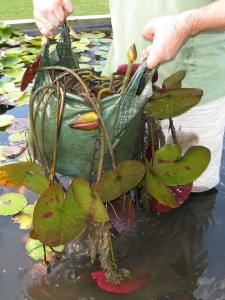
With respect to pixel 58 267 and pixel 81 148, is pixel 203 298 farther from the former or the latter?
pixel 81 148

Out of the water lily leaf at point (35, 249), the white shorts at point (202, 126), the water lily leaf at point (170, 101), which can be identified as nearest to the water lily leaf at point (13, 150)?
the water lily leaf at point (35, 249)

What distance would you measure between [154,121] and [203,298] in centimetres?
62

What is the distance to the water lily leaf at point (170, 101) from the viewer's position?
111 cm

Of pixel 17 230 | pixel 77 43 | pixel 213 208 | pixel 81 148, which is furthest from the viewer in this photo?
pixel 77 43

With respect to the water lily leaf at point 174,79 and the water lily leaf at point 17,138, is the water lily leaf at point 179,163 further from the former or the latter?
the water lily leaf at point 17,138

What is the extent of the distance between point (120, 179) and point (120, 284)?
493 mm

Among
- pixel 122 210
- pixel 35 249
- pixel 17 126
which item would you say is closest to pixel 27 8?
pixel 17 126

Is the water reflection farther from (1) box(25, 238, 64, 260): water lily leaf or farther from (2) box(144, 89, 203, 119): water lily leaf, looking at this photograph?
(2) box(144, 89, 203, 119): water lily leaf

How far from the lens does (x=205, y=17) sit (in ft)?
3.57

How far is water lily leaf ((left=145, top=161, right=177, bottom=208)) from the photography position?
117cm

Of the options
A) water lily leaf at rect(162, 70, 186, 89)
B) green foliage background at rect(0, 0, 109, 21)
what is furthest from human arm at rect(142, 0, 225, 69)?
green foliage background at rect(0, 0, 109, 21)

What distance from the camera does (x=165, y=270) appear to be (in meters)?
1.48

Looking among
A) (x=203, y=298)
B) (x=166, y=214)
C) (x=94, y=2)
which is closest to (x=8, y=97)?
(x=166, y=214)

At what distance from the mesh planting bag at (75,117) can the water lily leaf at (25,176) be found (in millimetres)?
46
